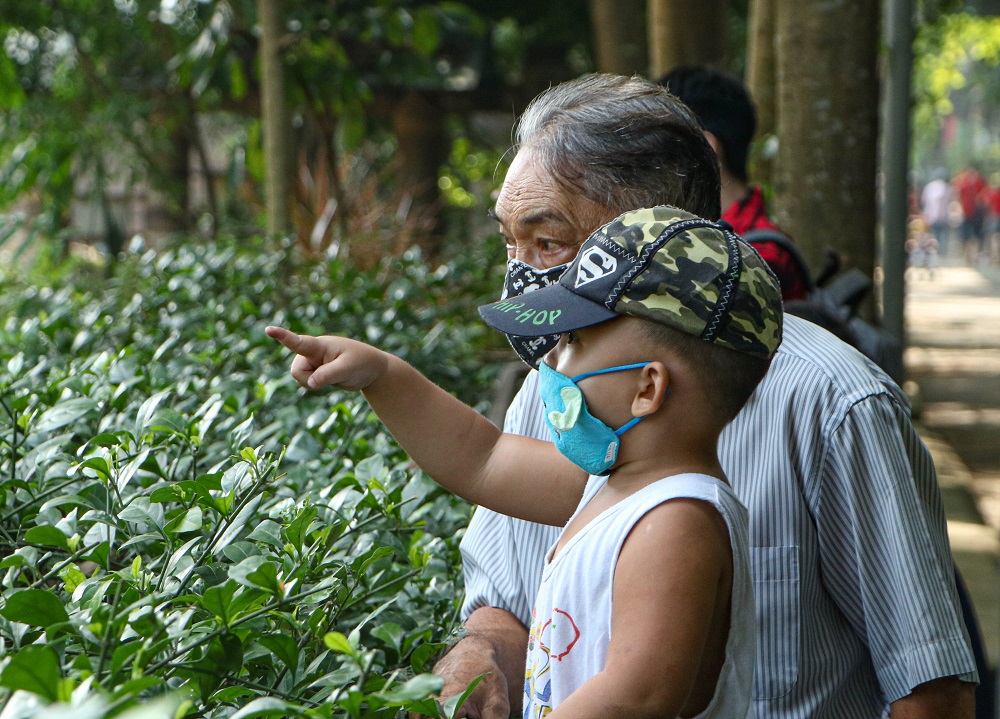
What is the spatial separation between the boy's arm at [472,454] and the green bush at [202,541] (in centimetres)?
10

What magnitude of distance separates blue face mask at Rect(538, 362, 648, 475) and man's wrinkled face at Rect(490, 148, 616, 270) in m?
0.39

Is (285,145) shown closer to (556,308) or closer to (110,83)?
(556,308)

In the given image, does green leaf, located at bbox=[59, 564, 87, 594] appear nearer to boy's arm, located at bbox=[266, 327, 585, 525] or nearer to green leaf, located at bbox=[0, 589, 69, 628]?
green leaf, located at bbox=[0, 589, 69, 628]

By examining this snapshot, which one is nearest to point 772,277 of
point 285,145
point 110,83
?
point 285,145

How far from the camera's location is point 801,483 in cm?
175

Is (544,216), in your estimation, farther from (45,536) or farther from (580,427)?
(45,536)

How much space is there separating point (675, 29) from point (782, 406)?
5.23 metres

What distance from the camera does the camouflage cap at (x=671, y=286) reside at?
4.55ft

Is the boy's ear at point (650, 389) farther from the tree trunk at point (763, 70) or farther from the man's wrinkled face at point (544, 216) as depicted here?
the tree trunk at point (763, 70)

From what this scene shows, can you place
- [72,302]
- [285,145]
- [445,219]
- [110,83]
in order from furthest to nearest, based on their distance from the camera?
1. [445,219]
2. [110,83]
3. [285,145]
4. [72,302]

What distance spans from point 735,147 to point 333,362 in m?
1.59

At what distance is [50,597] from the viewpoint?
3.93ft

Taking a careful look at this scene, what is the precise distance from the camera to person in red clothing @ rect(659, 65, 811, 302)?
2.71m

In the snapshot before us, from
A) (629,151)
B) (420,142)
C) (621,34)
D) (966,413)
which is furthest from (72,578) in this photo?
(420,142)
